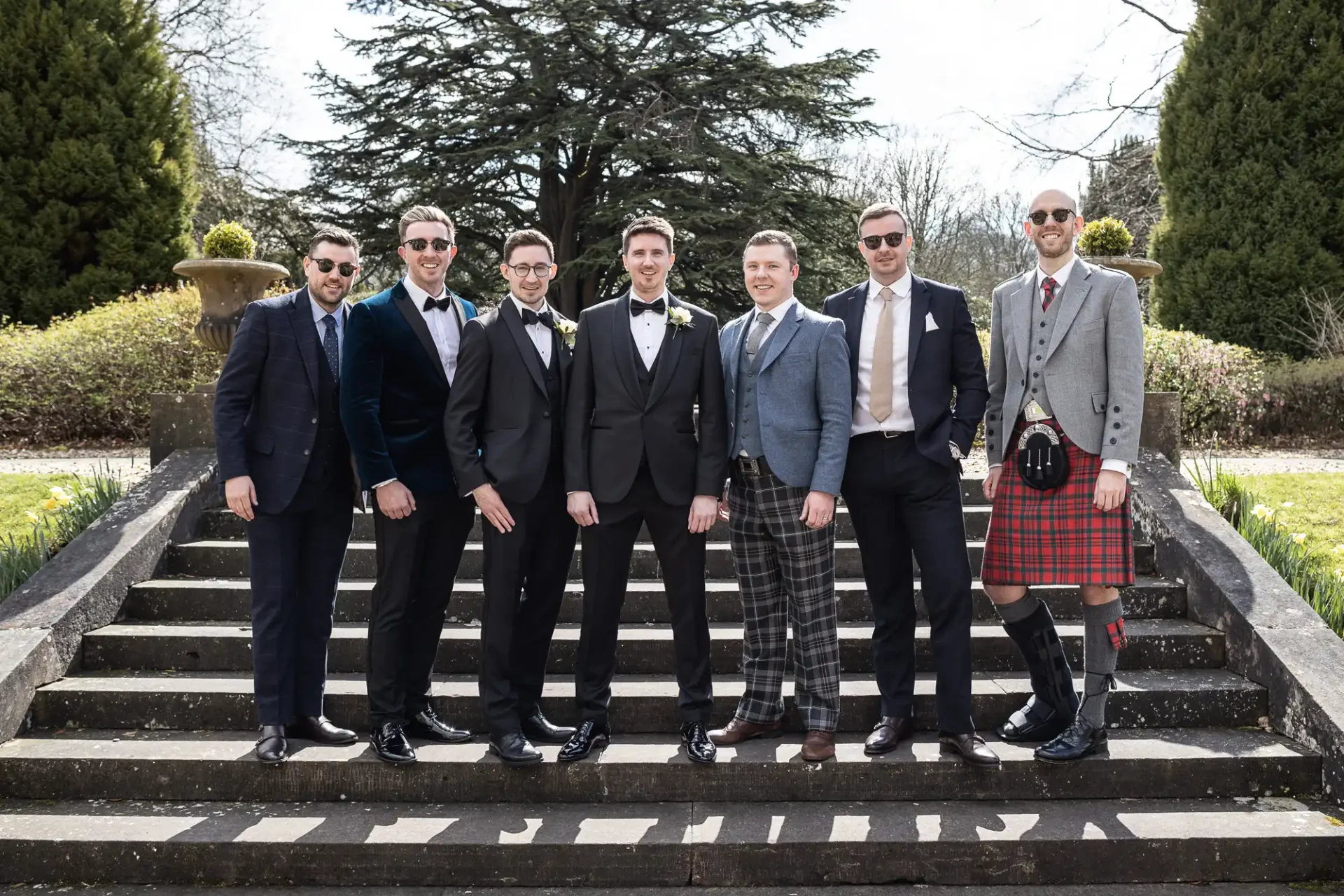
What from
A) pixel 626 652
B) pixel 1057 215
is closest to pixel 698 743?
pixel 626 652

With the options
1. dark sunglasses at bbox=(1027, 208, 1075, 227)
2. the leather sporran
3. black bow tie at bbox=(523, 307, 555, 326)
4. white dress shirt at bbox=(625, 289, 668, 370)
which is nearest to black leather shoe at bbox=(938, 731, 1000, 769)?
the leather sporran

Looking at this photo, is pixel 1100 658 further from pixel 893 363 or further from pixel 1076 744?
pixel 893 363

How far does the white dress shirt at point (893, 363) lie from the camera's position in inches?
135

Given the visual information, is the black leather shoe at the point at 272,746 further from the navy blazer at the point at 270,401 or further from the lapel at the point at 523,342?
the lapel at the point at 523,342

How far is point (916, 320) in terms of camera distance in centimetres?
349

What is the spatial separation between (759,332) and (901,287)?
22.3 inches

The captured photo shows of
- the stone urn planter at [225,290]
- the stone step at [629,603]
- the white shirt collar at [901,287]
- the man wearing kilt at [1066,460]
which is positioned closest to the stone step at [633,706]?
the man wearing kilt at [1066,460]

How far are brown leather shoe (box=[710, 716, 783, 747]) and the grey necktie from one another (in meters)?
1.41

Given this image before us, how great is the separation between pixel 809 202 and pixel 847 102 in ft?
6.59

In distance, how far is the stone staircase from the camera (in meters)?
3.02

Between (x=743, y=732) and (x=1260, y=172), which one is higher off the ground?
(x=1260, y=172)

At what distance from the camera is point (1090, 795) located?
3361mm

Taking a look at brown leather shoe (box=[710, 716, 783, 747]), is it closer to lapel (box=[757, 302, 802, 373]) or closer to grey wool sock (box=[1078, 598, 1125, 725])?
grey wool sock (box=[1078, 598, 1125, 725])

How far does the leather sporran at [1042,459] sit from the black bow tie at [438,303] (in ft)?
7.42
